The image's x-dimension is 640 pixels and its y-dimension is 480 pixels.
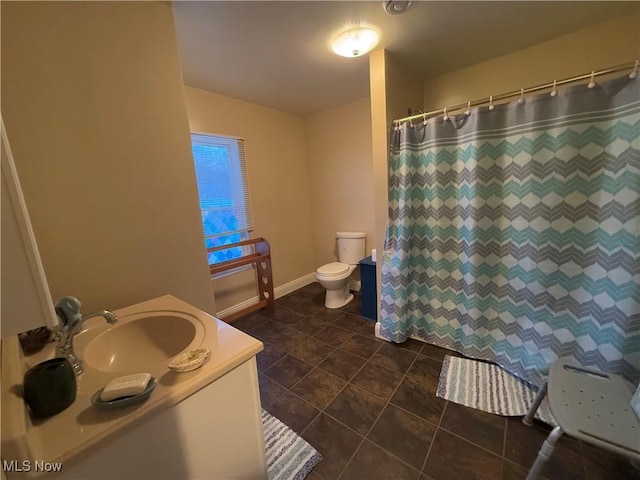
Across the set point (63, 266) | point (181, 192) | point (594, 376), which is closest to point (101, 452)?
point (63, 266)

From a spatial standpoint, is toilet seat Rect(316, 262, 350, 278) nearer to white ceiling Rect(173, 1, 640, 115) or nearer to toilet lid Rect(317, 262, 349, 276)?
toilet lid Rect(317, 262, 349, 276)

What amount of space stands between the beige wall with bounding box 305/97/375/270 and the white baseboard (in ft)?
1.14

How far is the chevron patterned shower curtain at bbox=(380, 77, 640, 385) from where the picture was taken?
1.29 metres

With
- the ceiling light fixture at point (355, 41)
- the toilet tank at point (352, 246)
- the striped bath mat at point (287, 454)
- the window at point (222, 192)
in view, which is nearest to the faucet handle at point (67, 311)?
the striped bath mat at point (287, 454)

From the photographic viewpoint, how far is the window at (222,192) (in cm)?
243

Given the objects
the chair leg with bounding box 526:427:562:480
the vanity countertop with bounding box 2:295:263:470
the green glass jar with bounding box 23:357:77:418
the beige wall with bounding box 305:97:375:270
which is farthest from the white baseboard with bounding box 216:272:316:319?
the chair leg with bounding box 526:427:562:480

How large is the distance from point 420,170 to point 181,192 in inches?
62.6

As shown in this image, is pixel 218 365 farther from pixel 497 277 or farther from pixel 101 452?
pixel 497 277

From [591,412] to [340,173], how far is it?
2679 mm

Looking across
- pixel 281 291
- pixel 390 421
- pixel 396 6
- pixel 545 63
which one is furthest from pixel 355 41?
pixel 281 291

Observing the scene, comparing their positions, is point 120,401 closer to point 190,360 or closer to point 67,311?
point 190,360

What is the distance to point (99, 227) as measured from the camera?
116 cm

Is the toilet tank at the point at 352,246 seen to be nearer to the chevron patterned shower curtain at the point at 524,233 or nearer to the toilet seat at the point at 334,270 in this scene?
the toilet seat at the point at 334,270

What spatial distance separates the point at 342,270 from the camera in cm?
272
